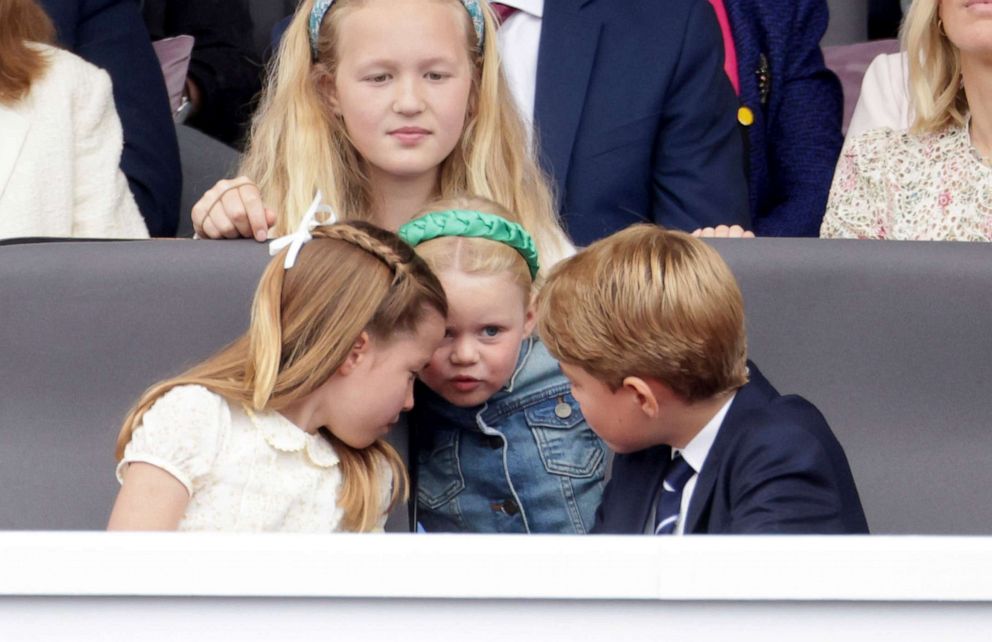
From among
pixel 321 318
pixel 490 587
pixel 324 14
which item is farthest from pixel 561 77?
pixel 490 587

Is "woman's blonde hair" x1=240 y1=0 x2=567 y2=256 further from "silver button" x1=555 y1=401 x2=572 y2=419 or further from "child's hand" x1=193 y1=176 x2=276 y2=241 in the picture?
"silver button" x1=555 y1=401 x2=572 y2=419

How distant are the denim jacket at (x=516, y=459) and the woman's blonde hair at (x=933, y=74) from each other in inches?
31.8

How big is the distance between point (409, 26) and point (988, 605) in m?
1.36

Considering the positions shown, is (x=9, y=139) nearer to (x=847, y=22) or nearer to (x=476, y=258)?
(x=476, y=258)

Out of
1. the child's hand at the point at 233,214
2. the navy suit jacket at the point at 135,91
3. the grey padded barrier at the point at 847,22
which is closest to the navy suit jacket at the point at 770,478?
the child's hand at the point at 233,214

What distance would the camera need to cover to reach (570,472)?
71.9 inches

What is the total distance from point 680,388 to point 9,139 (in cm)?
122

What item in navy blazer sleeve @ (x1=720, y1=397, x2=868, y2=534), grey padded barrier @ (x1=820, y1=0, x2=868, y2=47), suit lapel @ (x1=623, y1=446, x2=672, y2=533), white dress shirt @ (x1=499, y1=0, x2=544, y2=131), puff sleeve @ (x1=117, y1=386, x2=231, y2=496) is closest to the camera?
navy blazer sleeve @ (x1=720, y1=397, x2=868, y2=534)

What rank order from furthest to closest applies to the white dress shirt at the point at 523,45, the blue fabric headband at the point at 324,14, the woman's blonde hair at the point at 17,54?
1. the white dress shirt at the point at 523,45
2. the woman's blonde hair at the point at 17,54
3. the blue fabric headband at the point at 324,14

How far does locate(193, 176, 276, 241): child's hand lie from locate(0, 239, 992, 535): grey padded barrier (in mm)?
42

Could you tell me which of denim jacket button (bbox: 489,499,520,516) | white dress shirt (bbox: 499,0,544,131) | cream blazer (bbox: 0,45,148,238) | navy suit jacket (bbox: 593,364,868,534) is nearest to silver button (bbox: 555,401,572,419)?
denim jacket button (bbox: 489,499,520,516)

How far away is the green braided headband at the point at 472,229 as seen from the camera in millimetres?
1760

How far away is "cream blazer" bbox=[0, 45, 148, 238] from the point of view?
223cm

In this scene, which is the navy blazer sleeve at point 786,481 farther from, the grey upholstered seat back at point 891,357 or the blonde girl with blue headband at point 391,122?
the blonde girl with blue headband at point 391,122
